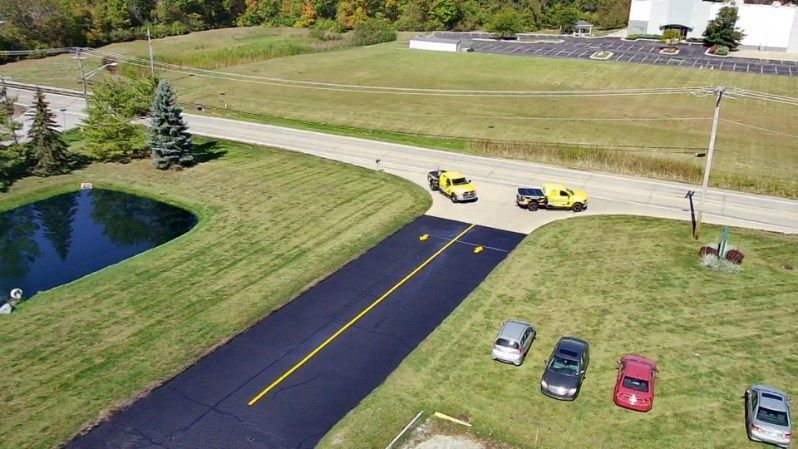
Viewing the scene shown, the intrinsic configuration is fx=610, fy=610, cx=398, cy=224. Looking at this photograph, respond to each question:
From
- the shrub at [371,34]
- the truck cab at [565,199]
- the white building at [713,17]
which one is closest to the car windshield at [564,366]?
the truck cab at [565,199]

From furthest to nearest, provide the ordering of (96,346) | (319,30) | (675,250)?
1. (319,30)
2. (675,250)
3. (96,346)

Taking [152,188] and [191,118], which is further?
→ [191,118]

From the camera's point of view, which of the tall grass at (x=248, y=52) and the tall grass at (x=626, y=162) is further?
the tall grass at (x=248, y=52)

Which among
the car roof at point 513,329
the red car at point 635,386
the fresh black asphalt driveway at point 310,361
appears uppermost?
the car roof at point 513,329

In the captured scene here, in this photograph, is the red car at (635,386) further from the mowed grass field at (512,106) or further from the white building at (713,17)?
the white building at (713,17)

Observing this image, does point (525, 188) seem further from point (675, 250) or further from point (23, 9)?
point (23, 9)

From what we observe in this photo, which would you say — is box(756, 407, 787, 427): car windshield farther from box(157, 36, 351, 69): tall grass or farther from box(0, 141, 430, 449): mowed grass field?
box(157, 36, 351, 69): tall grass

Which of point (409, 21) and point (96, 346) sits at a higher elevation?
point (409, 21)

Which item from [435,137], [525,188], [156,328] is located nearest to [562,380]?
[156,328]
